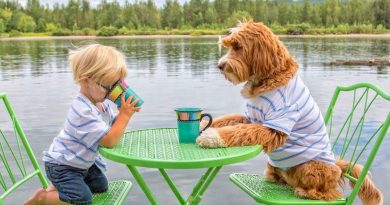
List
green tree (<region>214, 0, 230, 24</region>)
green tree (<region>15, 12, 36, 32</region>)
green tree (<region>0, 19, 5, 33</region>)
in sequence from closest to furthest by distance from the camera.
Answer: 1. green tree (<region>0, 19, 5, 33</region>)
2. green tree (<region>15, 12, 36, 32</region>)
3. green tree (<region>214, 0, 230, 24</region>)

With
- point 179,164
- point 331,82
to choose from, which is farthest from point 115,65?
point 331,82

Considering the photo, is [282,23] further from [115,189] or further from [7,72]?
[115,189]

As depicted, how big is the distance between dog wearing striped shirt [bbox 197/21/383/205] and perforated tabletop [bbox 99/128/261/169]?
105mm

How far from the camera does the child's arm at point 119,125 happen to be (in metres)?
2.78

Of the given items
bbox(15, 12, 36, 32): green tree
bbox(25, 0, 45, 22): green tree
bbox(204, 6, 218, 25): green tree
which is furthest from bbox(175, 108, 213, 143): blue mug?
bbox(25, 0, 45, 22): green tree

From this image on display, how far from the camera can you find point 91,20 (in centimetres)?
9656

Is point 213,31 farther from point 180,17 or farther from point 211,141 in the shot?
point 211,141

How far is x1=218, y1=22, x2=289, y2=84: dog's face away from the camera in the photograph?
2.90 metres

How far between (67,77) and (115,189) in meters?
18.1

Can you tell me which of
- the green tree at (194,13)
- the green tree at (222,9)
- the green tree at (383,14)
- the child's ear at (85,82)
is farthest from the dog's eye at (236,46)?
the green tree at (222,9)

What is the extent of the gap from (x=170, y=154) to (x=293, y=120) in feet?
2.27

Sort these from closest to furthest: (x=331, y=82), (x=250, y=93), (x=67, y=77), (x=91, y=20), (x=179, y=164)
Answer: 1. (x=179, y=164)
2. (x=250, y=93)
3. (x=331, y=82)
4. (x=67, y=77)
5. (x=91, y=20)

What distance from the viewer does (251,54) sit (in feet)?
9.57

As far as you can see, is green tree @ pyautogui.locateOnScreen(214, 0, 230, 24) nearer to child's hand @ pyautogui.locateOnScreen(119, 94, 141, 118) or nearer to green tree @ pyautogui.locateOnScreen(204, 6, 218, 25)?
green tree @ pyautogui.locateOnScreen(204, 6, 218, 25)
